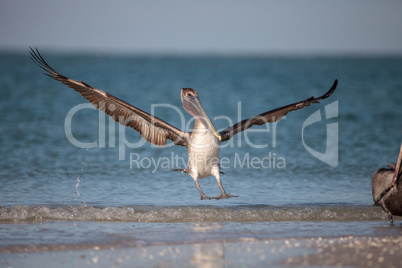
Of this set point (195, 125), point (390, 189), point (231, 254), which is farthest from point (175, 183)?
point (231, 254)

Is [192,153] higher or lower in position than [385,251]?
higher

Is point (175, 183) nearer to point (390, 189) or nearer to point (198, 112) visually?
point (198, 112)

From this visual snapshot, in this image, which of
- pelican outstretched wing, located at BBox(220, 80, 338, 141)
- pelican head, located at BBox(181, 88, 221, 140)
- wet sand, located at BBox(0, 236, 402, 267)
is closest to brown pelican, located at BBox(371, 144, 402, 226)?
wet sand, located at BBox(0, 236, 402, 267)

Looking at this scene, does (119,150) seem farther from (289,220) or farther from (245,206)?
(289,220)

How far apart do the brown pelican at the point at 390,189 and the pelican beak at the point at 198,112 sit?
245 cm

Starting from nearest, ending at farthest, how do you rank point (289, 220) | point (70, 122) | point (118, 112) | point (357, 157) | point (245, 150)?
1. point (289, 220)
2. point (118, 112)
3. point (357, 157)
4. point (245, 150)
5. point (70, 122)

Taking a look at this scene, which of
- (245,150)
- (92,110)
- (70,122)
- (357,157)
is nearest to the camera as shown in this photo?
(357,157)

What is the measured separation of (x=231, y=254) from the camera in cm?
625

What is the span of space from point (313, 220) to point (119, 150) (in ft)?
24.7

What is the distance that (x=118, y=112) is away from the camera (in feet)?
31.0

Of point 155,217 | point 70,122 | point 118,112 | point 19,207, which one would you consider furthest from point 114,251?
point 70,122

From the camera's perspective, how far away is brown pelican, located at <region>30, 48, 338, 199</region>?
8.73 m

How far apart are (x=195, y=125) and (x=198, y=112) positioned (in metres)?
0.22

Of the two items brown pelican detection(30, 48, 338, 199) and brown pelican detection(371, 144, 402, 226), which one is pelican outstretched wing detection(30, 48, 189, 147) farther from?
brown pelican detection(371, 144, 402, 226)
